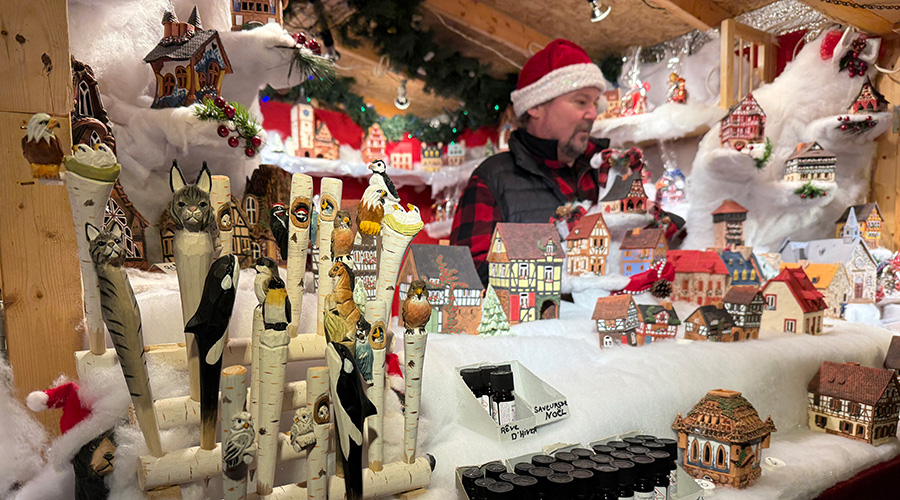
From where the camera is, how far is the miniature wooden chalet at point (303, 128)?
2520mm

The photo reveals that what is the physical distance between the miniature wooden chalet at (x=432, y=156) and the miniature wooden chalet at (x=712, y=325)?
191 cm

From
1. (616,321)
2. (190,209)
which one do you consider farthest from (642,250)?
(190,209)

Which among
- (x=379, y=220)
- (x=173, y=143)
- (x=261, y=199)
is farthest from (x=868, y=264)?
(x=173, y=143)

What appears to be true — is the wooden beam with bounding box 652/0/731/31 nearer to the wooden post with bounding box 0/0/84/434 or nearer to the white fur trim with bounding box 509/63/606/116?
the white fur trim with bounding box 509/63/606/116


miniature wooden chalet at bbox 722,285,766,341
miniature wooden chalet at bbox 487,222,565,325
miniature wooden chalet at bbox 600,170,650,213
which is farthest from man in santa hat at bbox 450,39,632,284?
miniature wooden chalet at bbox 722,285,766,341

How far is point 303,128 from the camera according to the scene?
254 cm

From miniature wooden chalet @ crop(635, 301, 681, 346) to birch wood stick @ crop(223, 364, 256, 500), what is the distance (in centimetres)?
106

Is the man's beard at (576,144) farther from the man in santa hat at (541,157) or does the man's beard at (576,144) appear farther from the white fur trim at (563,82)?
the white fur trim at (563,82)

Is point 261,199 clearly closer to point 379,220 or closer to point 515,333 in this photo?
point 379,220

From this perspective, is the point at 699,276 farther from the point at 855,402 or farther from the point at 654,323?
the point at 855,402

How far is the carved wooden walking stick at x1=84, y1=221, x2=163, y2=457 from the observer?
0.57 meters

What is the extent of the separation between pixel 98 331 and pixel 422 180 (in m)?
2.49

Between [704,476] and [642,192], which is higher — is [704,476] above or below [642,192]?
below

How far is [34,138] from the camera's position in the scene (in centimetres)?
61
